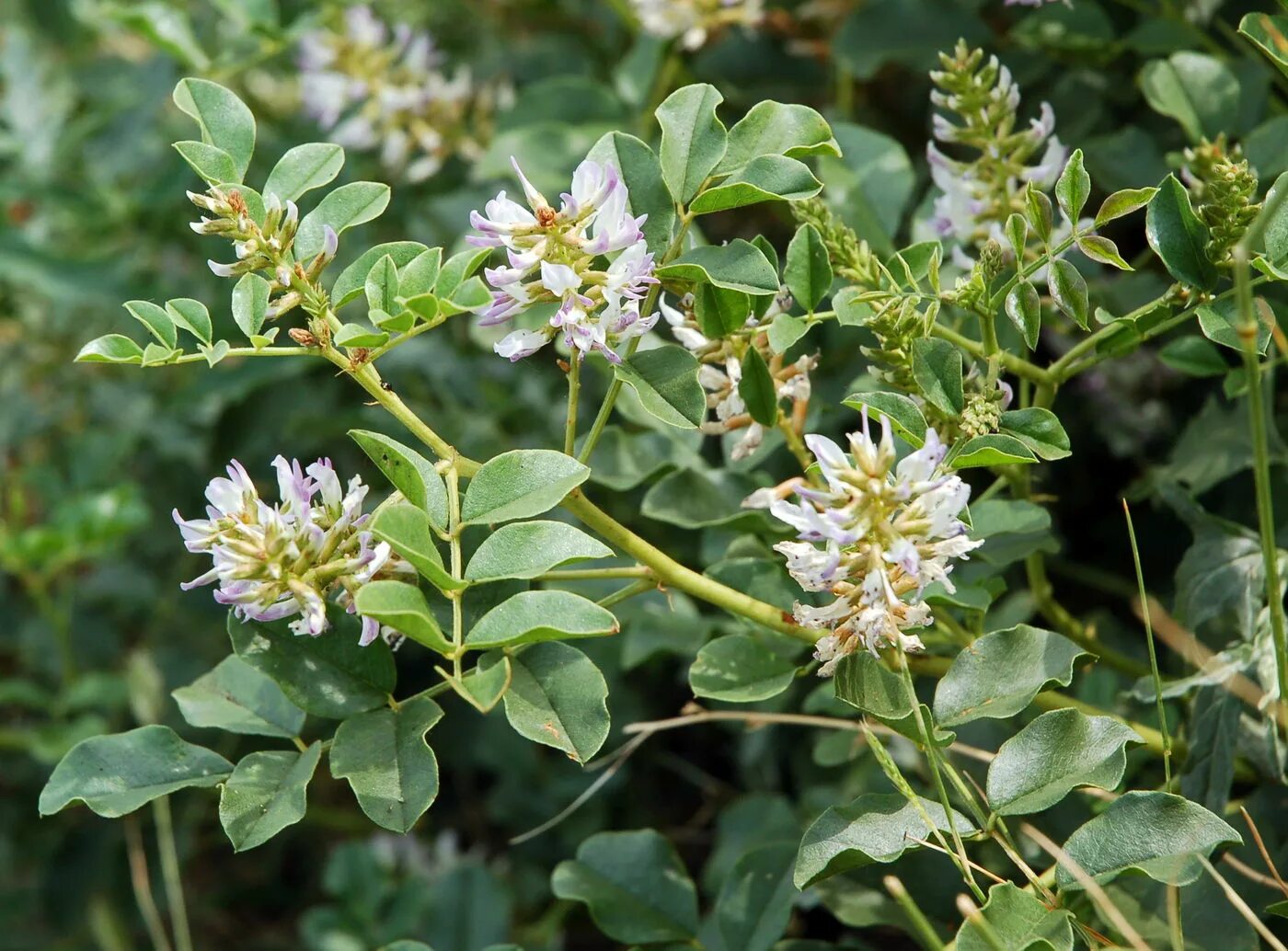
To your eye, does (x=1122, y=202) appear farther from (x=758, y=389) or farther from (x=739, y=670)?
(x=739, y=670)

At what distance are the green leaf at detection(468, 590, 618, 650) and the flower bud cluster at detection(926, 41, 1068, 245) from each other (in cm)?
49

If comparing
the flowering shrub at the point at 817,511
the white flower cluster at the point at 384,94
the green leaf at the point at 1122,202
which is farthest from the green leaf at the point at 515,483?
the white flower cluster at the point at 384,94

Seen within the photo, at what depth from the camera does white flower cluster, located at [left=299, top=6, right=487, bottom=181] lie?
6.07 ft

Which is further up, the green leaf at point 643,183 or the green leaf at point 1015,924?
the green leaf at point 643,183

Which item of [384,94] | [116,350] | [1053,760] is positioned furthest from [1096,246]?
[384,94]

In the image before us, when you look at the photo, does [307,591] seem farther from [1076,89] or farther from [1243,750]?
[1076,89]

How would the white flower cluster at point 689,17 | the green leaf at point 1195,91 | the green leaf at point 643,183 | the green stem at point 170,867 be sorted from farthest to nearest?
the white flower cluster at point 689,17 → the green stem at point 170,867 → the green leaf at point 1195,91 → the green leaf at point 643,183

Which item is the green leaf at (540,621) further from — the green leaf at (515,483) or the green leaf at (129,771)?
the green leaf at (129,771)

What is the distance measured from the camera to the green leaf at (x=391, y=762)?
33.5 inches

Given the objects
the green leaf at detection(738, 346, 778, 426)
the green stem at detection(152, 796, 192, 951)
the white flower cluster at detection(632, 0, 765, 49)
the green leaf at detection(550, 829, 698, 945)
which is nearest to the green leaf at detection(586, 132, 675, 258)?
the green leaf at detection(738, 346, 778, 426)

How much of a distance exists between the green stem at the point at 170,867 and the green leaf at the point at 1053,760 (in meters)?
0.92

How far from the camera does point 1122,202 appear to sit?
0.91 meters

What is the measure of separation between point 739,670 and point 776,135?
0.42m

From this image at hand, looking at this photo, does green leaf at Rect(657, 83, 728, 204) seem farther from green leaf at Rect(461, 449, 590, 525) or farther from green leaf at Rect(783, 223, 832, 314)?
green leaf at Rect(461, 449, 590, 525)
